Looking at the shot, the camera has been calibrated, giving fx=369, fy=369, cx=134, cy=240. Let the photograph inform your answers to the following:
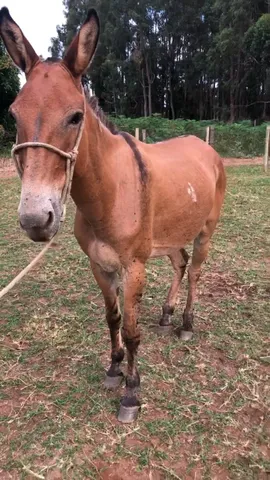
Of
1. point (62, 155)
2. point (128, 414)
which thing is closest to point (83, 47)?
point (62, 155)

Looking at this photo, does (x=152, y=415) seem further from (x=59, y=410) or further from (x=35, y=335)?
(x=35, y=335)

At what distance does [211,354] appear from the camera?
10.8 ft

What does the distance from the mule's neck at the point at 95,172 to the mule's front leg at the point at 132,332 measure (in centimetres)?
45

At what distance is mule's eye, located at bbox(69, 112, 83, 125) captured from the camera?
1.62 meters

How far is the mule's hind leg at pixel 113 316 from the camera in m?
2.67

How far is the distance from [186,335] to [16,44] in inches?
109

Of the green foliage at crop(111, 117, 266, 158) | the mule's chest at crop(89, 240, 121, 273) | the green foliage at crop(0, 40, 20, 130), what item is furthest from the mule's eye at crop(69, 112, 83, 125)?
the green foliage at crop(111, 117, 266, 158)

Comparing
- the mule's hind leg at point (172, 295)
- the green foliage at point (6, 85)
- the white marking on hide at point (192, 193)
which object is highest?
the green foliage at point (6, 85)

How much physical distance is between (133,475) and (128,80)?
46.8m

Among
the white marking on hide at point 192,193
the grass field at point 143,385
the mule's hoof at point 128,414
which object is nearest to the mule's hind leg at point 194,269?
the grass field at point 143,385

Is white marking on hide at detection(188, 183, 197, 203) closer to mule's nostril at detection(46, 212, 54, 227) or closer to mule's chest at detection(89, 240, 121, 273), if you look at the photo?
mule's chest at detection(89, 240, 121, 273)

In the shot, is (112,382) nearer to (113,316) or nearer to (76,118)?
(113,316)

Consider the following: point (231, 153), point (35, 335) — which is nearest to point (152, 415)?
point (35, 335)

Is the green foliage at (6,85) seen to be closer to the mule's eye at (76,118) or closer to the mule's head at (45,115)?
the mule's head at (45,115)
